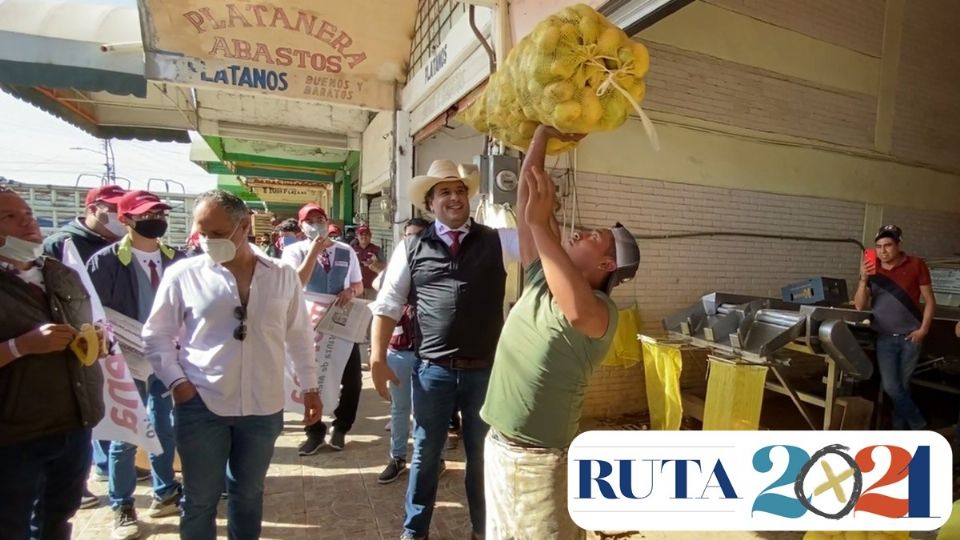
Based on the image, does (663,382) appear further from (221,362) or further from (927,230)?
(927,230)

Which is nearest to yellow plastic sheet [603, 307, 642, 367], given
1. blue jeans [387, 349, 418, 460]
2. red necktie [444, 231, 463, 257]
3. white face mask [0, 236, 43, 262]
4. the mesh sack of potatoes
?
blue jeans [387, 349, 418, 460]

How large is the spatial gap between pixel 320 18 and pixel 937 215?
9.92 m

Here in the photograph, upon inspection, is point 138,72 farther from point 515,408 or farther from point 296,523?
point 515,408

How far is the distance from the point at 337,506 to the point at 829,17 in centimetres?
832

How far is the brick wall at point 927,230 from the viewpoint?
7.29 metres

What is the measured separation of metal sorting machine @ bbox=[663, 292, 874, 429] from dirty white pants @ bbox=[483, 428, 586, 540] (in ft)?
9.07

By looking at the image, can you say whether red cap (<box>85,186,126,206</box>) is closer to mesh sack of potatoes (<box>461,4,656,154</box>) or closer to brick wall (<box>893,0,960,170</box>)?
mesh sack of potatoes (<box>461,4,656,154</box>)

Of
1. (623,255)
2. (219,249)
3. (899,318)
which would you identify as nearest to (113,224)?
(219,249)

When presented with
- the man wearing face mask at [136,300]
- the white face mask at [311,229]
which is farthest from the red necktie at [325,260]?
the man wearing face mask at [136,300]

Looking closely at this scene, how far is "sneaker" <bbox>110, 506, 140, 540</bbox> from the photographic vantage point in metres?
2.82

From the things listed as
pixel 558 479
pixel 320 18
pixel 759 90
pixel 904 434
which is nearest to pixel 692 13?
pixel 759 90

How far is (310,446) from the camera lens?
4.05 meters

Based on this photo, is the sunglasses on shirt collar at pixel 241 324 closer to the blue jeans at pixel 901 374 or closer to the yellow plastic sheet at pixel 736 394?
the yellow plastic sheet at pixel 736 394

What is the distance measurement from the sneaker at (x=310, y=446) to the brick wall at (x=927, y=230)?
854cm
